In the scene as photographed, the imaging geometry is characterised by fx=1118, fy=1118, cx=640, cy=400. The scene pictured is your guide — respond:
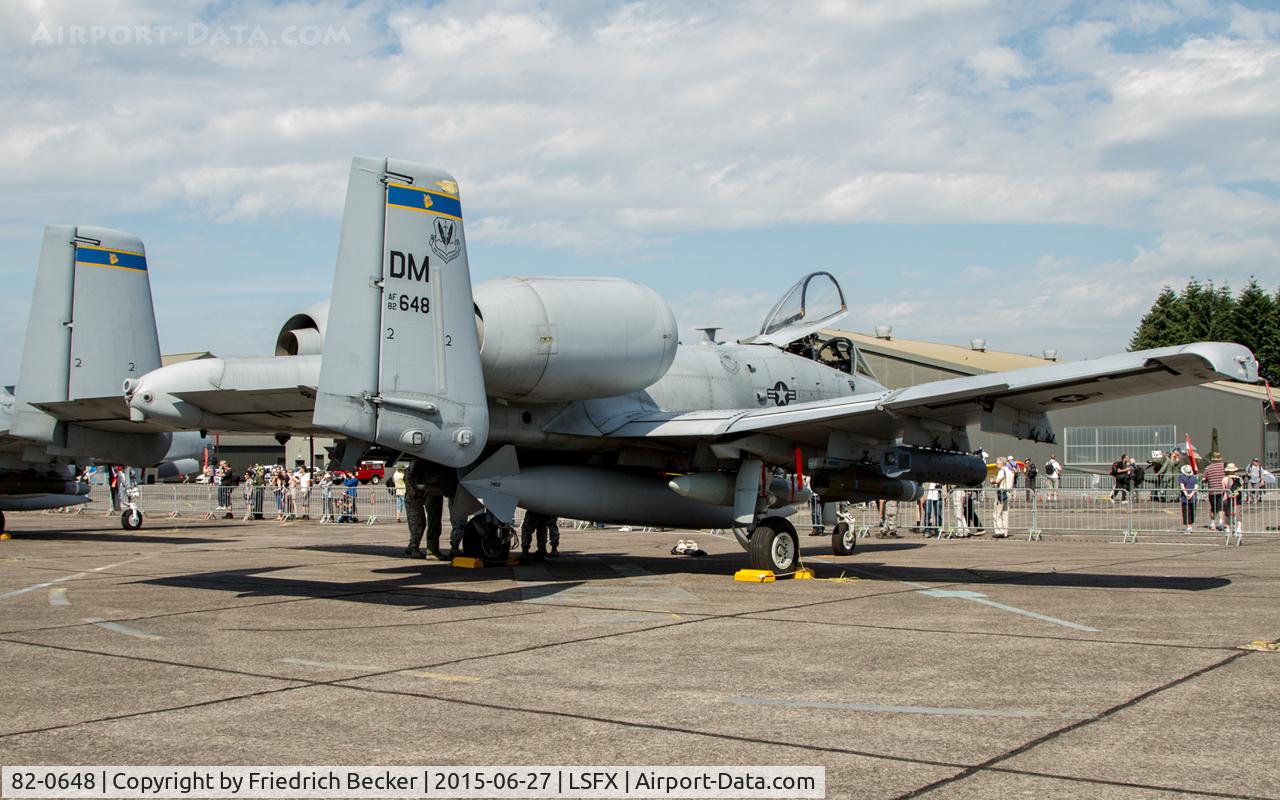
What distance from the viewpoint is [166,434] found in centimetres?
1459

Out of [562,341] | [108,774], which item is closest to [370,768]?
[108,774]

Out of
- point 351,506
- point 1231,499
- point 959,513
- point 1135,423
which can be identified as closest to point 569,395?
point 959,513

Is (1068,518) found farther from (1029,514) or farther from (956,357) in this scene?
(956,357)

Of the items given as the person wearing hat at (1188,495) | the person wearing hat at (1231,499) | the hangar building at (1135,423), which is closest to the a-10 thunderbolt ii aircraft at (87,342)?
the person wearing hat at (1231,499)

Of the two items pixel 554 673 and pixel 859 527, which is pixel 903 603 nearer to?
pixel 554 673

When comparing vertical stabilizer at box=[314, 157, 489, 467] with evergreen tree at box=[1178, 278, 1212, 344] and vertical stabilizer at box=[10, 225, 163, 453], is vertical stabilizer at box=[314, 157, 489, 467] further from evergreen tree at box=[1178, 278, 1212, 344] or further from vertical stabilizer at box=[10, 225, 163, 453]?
evergreen tree at box=[1178, 278, 1212, 344]

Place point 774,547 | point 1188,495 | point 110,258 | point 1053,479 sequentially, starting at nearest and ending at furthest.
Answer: point 774,547
point 110,258
point 1188,495
point 1053,479

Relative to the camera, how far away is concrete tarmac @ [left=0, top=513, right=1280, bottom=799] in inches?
190

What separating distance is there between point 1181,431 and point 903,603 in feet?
137

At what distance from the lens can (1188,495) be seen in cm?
2306

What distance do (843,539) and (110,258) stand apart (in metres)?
11.1

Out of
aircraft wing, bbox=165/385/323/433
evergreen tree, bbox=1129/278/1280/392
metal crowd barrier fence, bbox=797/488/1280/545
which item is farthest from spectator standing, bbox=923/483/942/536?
evergreen tree, bbox=1129/278/1280/392

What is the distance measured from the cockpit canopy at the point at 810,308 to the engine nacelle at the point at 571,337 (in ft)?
12.5

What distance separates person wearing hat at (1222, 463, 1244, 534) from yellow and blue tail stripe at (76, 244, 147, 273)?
60.3 ft
